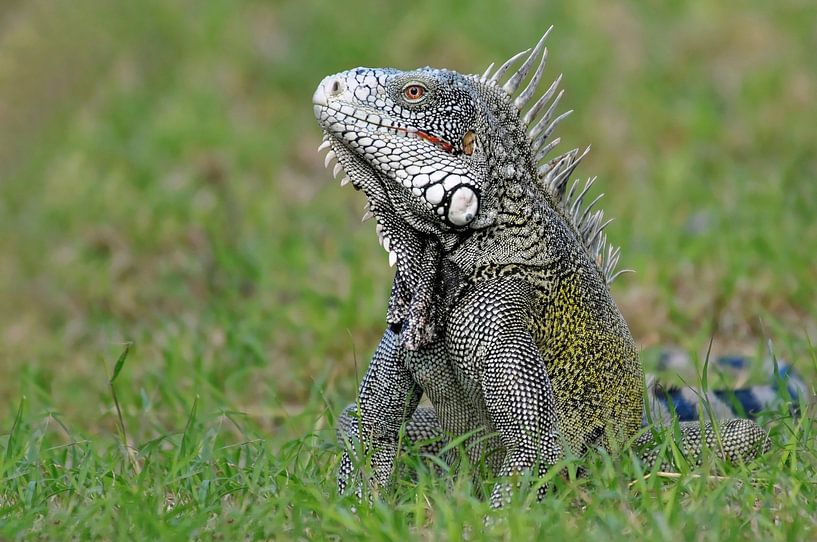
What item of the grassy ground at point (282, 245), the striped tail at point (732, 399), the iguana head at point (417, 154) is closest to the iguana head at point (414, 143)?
the iguana head at point (417, 154)

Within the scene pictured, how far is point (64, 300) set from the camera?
29.9ft

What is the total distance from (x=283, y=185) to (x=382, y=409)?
6.42 metres

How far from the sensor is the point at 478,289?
4176 mm

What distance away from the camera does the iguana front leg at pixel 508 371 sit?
13.3ft

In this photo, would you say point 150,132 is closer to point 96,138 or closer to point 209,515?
point 96,138

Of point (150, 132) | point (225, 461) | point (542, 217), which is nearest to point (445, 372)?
point (542, 217)

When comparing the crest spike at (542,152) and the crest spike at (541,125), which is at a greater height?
the crest spike at (541,125)

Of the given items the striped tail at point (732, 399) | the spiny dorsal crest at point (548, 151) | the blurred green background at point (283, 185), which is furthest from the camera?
the blurred green background at point (283, 185)

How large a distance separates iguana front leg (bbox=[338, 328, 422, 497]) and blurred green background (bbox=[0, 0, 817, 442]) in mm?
806

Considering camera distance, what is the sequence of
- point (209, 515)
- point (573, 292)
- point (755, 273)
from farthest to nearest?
point (755, 273)
point (573, 292)
point (209, 515)

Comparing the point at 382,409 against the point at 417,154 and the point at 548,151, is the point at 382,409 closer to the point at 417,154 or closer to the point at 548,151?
the point at 417,154

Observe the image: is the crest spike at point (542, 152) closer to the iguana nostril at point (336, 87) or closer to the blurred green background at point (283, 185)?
the iguana nostril at point (336, 87)

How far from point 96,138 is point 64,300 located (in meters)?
2.60

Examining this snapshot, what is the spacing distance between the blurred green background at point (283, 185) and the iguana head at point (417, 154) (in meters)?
1.31
